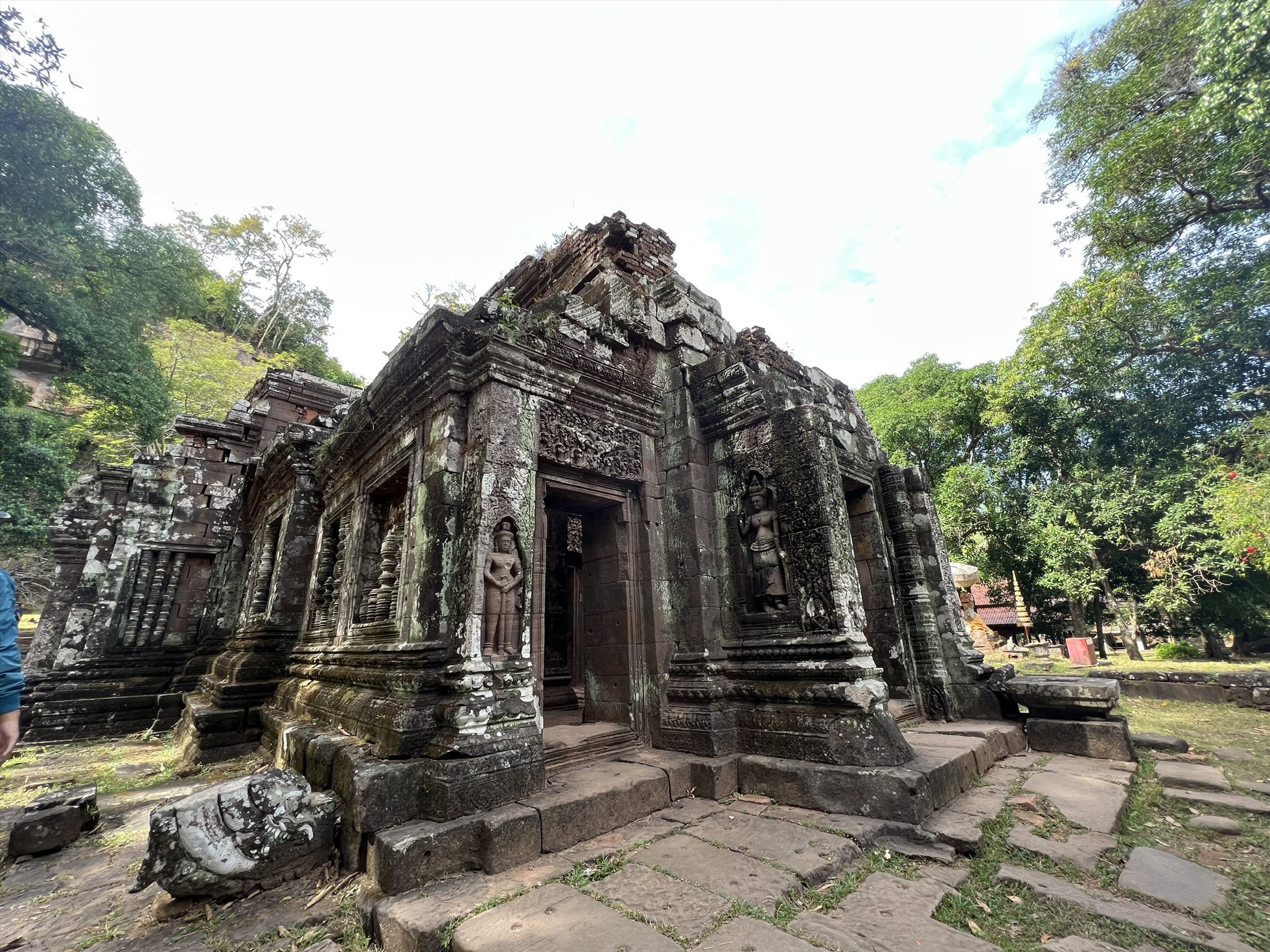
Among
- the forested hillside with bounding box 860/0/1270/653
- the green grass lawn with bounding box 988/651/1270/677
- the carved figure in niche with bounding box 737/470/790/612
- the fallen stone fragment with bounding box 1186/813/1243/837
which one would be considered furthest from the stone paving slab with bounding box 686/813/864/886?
the forested hillside with bounding box 860/0/1270/653

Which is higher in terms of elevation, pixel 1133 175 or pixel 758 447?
pixel 1133 175

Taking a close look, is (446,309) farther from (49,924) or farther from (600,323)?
(49,924)

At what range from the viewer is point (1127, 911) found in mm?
2799

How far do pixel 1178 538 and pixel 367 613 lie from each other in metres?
21.3

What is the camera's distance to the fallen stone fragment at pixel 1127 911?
2.53m

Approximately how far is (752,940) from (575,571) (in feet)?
21.0

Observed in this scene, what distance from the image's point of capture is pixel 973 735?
5.57 meters

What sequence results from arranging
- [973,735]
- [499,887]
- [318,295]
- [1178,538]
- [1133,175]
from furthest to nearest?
[318,295]
[1178,538]
[1133,175]
[973,735]
[499,887]

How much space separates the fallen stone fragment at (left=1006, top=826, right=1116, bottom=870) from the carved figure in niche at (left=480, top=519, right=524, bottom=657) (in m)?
3.75

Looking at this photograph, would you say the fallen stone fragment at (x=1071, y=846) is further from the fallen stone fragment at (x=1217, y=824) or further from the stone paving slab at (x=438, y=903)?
the stone paving slab at (x=438, y=903)

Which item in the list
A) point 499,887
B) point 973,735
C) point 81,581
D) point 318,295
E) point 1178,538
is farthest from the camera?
point 318,295

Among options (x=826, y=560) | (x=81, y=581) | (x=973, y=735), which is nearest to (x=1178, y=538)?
(x=973, y=735)

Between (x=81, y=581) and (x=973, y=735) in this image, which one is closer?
(x=973, y=735)

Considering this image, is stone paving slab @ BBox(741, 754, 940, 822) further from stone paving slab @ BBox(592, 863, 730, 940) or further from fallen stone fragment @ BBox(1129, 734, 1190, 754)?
fallen stone fragment @ BBox(1129, 734, 1190, 754)
